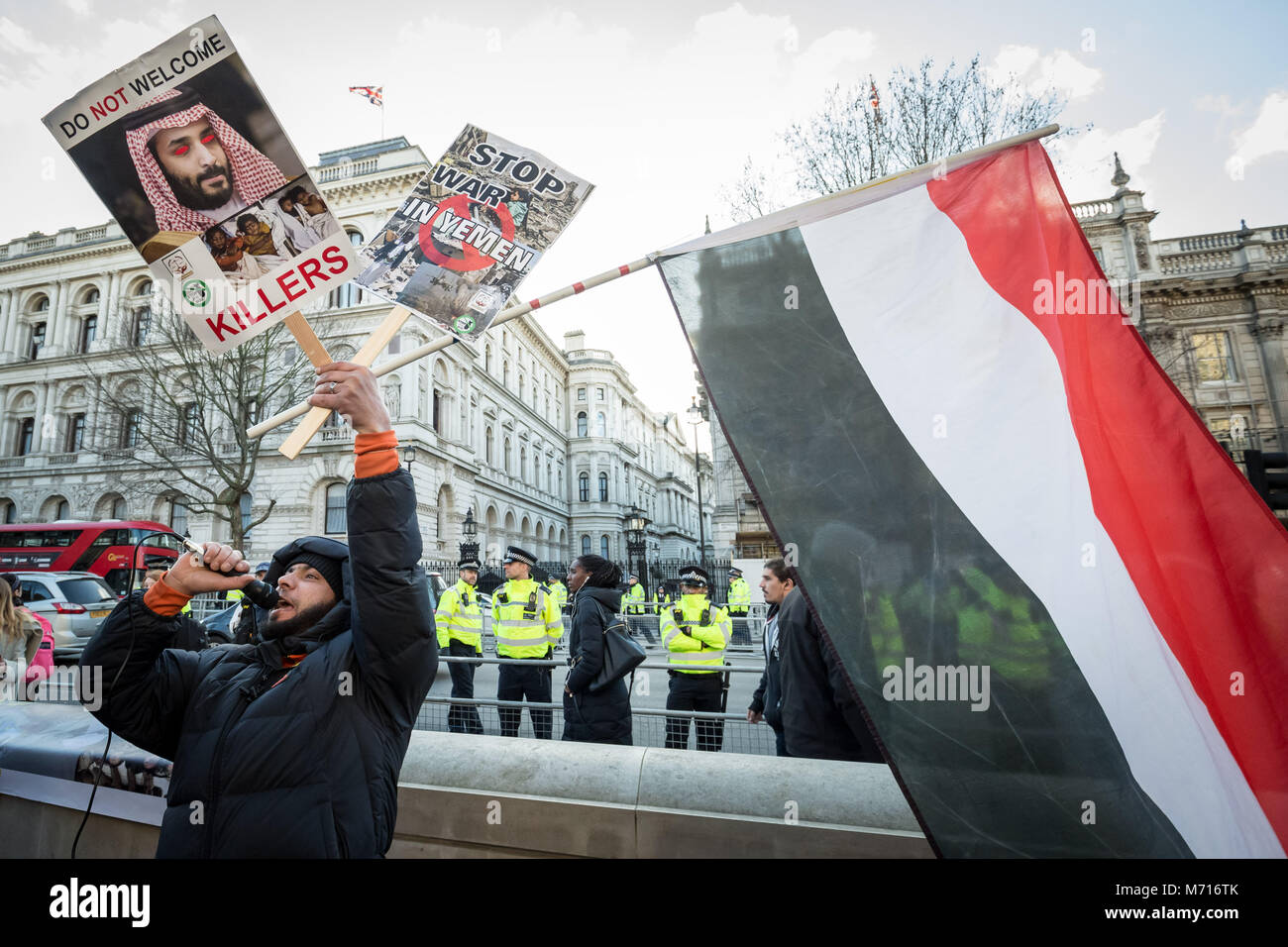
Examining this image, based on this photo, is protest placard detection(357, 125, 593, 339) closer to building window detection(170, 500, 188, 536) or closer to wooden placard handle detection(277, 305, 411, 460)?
wooden placard handle detection(277, 305, 411, 460)

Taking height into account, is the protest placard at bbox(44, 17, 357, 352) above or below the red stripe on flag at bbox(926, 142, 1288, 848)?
above

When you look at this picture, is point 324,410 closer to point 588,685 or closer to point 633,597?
point 588,685

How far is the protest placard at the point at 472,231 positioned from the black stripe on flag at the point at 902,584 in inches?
28.1

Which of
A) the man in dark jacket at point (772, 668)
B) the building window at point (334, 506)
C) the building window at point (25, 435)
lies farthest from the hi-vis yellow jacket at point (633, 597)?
the building window at point (25, 435)

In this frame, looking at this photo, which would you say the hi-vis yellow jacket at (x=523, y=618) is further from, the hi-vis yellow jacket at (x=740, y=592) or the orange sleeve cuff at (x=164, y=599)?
the hi-vis yellow jacket at (x=740, y=592)

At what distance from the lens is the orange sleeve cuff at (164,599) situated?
1.83 metres

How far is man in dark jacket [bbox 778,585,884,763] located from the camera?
11.0ft

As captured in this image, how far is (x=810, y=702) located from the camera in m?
3.41

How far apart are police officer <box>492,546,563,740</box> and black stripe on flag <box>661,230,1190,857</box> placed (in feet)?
16.0

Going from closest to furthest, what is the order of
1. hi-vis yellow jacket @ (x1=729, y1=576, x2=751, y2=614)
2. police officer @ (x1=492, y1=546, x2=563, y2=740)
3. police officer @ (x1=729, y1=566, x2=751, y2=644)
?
1. police officer @ (x1=492, y1=546, x2=563, y2=740)
2. hi-vis yellow jacket @ (x1=729, y1=576, x2=751, y2=614)
3. police officer @ (x1=729, y1=566, x2=751, y2=644)

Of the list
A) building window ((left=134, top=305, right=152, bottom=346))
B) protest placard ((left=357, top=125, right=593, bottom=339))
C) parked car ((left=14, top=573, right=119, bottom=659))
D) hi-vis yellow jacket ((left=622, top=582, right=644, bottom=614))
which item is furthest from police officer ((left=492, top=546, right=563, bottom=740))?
building window ((left=134, top=305, right=152, bottom=346))

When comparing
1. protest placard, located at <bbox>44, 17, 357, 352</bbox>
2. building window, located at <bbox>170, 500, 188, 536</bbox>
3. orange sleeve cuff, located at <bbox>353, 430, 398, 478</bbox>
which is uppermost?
building window, located at <bbox>170, 500, 188, 536</bbox>
